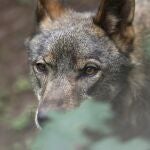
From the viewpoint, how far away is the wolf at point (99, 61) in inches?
201

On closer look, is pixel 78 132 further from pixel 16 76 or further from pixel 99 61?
pixel 16 76

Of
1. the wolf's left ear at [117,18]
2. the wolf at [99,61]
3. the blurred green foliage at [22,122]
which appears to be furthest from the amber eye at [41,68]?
the blurred green foliage at [22,122]

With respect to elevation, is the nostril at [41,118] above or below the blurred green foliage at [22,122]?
above

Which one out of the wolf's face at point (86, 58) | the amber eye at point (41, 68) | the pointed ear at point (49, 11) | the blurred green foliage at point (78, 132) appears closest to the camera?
the blurred green foliage at point (78, 132)

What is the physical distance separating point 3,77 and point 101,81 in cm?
480

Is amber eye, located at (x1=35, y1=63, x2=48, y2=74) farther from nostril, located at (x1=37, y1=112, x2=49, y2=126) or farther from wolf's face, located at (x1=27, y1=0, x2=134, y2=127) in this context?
nostril, located at (x1=37, y1=112, x2=49, y2=126)

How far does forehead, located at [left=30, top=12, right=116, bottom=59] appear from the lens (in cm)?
516

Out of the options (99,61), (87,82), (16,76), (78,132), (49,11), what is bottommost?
(16,76)

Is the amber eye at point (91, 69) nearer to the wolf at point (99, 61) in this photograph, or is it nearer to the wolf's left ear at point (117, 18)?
the wolf at point (99, 61)

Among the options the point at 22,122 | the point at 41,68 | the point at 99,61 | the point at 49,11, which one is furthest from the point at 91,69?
the point at 22,122

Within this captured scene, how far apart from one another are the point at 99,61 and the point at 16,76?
4.73m

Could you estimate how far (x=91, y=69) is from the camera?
17.0ft

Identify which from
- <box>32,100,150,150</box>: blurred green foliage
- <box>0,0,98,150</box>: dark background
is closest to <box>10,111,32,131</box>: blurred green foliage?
<box>0,0,98,150</box>: dark background

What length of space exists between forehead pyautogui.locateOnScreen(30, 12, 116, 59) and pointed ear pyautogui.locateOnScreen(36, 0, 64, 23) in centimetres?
24
